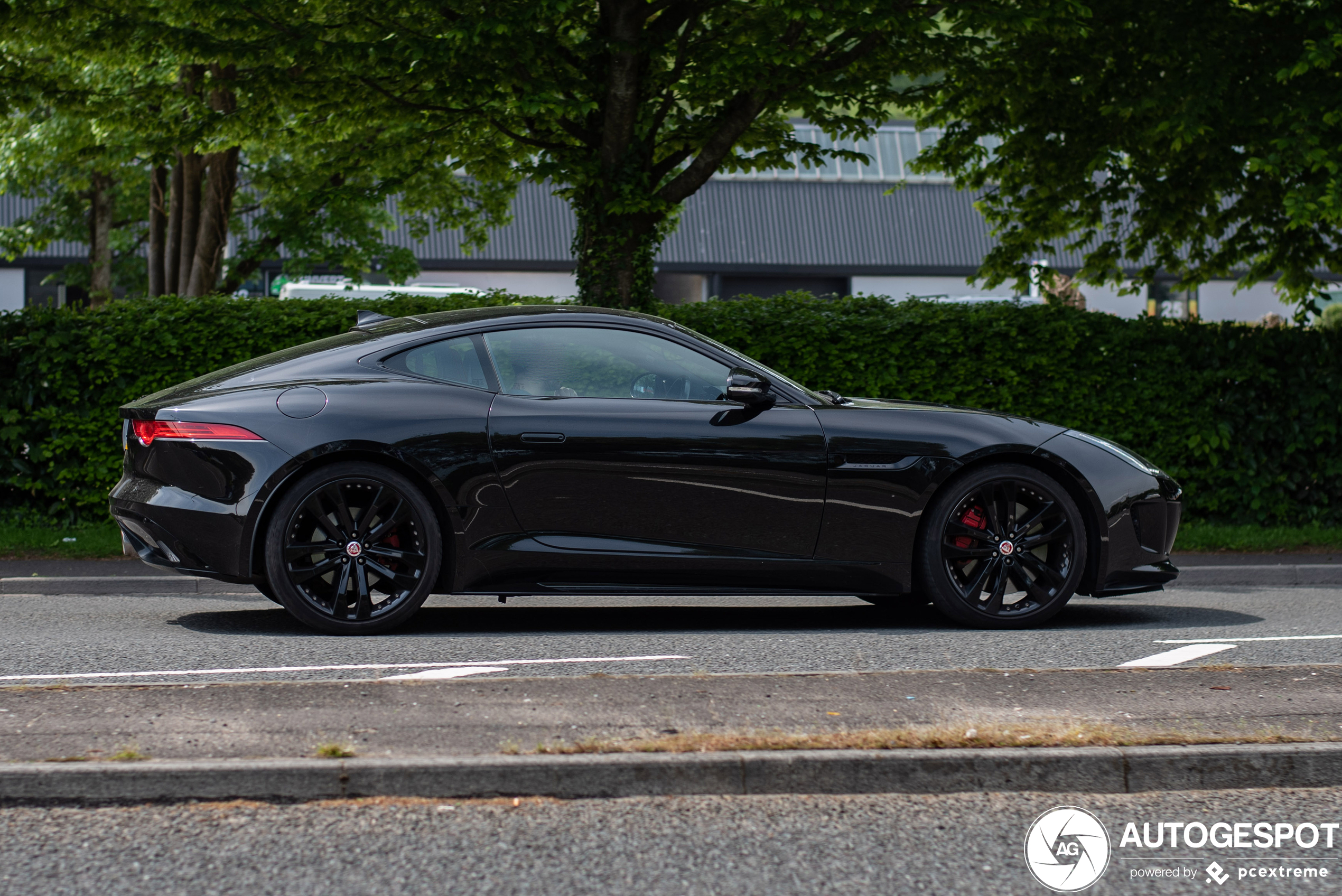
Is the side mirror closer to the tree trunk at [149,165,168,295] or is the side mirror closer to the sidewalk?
the sidewalk

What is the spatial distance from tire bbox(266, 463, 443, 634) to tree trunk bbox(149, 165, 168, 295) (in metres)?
15.2

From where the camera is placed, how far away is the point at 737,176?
37344 mm

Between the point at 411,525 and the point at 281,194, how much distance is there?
15.1m

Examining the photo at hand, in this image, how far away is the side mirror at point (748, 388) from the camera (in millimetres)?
6113

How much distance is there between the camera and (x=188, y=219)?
18.4 metres

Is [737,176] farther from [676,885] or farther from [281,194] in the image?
[676,885]

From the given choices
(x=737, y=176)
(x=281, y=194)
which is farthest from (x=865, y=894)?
(x=737, y=176)

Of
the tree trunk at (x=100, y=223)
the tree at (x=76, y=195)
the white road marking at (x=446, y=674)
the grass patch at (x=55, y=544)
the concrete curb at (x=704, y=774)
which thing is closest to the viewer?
the concrete curb at (x=704, y=774)

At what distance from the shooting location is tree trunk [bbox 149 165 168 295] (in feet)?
65.2

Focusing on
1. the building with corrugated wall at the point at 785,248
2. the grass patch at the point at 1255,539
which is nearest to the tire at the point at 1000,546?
the grass patch at the point at 1255,539

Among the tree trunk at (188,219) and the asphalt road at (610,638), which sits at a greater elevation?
the tree trunk at (188,219)

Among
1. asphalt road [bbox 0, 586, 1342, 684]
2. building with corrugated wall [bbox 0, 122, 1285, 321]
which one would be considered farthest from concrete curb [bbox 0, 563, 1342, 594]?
building with corrugated wall [bbox 0, 122, 1285, 321]

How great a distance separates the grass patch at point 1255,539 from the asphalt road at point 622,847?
657 cm

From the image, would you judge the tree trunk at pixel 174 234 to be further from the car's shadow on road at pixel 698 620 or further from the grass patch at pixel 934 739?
the grass patch at pixel 934 739
